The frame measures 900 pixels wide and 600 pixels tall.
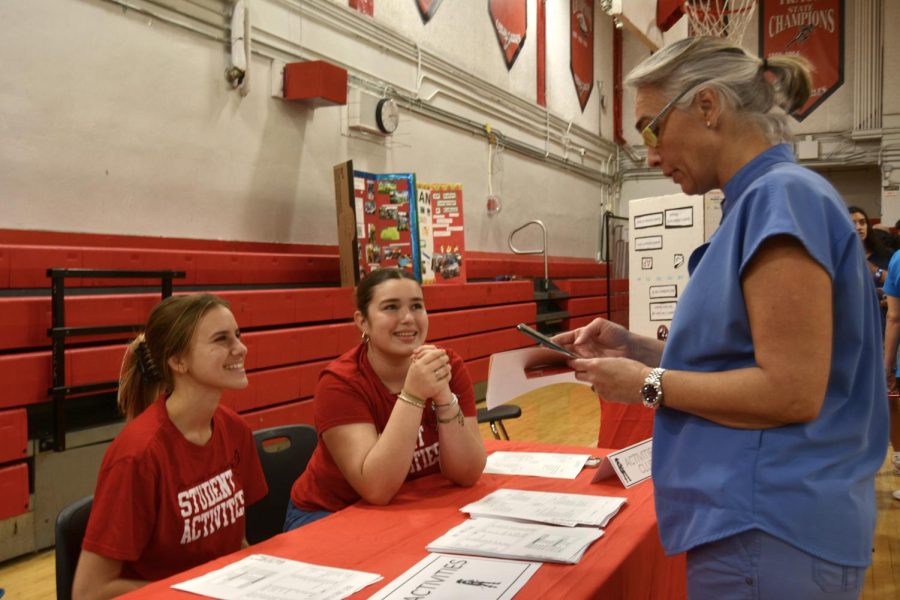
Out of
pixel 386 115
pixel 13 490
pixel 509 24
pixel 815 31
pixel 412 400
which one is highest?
pixel 815 31

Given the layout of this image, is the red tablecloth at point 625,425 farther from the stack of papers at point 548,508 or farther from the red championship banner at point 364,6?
the red championship banner at point 364,6

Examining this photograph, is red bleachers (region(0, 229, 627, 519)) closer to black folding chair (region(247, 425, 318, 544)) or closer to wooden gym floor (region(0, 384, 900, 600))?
wooden gym floor (region(0, 384, 900, 600))

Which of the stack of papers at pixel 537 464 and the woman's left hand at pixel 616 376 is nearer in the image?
the woman's left hand at pixel 616 376

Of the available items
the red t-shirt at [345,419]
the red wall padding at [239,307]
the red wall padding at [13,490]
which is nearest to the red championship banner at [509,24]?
the red wall padding at [239,307]

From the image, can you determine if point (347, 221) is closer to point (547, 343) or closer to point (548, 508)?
point (548, 508)

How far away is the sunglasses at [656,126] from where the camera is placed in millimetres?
1192

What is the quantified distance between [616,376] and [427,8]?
7.31m

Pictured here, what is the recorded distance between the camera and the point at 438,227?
6688 mm

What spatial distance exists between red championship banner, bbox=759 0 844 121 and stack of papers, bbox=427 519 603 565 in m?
12.3

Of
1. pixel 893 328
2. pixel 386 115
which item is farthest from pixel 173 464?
pixel 386 115

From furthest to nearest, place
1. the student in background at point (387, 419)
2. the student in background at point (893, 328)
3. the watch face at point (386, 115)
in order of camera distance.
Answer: the watch face at point (386, 115) < the student in background at point (893, 328) < the student in background at point (387, 419)

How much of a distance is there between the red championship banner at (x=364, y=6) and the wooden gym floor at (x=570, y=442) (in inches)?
151

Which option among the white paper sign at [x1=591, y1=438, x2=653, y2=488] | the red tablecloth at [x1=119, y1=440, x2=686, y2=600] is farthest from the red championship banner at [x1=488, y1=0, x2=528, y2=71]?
the red tablecloth at [x1=119, y1=440, x2=686, y2=600]

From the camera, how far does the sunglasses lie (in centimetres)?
119
